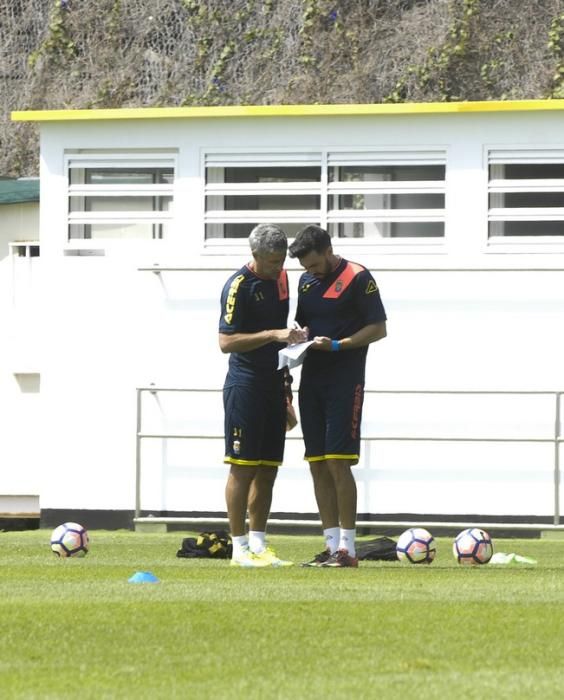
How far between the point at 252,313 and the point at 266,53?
15763mm

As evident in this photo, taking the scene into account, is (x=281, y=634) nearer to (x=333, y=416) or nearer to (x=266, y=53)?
(x=333, y=416)

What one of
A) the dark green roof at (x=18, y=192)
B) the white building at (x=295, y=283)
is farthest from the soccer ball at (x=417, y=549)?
the dark green roof at (x=18, y=192)

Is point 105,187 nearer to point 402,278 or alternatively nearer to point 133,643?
point 402,278

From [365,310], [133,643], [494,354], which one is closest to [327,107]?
[494,354]

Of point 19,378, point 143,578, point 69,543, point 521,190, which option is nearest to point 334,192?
point 521,190

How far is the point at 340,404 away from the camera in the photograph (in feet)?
30.5

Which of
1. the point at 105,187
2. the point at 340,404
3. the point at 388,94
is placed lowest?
the point at 340,404

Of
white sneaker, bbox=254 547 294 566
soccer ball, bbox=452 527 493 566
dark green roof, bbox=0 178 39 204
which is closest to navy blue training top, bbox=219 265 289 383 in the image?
white sneaker, bbox=254 547 294 566

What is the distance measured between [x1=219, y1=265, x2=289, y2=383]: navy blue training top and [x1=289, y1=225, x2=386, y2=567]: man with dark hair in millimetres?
155

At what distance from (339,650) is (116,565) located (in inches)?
149

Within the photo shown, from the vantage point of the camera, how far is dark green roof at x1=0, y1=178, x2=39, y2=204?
19.4 m

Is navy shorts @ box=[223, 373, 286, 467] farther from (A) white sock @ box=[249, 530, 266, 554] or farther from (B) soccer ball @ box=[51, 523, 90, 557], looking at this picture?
(B) soccer ball @ box=[51, 523, 90, 557]

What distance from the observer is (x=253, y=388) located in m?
9.49

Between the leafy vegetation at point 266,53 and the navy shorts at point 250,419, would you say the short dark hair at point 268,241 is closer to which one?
the navy shorts at point 250,419
